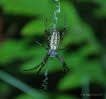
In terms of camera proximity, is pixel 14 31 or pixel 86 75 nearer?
pixel 86 75

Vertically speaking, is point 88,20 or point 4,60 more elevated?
point 88,20

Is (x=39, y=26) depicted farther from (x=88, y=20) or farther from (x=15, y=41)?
(x=88, y=20)

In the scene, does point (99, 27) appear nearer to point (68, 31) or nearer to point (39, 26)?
point (68, 31)

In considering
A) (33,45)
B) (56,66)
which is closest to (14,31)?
(33,45)

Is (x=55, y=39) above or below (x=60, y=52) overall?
above

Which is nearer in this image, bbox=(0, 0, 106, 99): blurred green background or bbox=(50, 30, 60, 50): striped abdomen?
bbox=(50, 30, 60, 50): striped abdomen

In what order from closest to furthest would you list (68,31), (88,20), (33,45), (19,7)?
(19,7)
(68,31)
(33,45)
(88,20)

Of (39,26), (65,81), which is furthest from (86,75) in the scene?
(39,26)

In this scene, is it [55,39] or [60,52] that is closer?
[55,39]

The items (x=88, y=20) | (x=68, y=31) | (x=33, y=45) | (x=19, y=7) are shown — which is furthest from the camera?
(x=88, y=20)

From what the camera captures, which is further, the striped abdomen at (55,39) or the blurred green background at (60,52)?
the blurred green background at (60,52)

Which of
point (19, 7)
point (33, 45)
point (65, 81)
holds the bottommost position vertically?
point (65, 81)
